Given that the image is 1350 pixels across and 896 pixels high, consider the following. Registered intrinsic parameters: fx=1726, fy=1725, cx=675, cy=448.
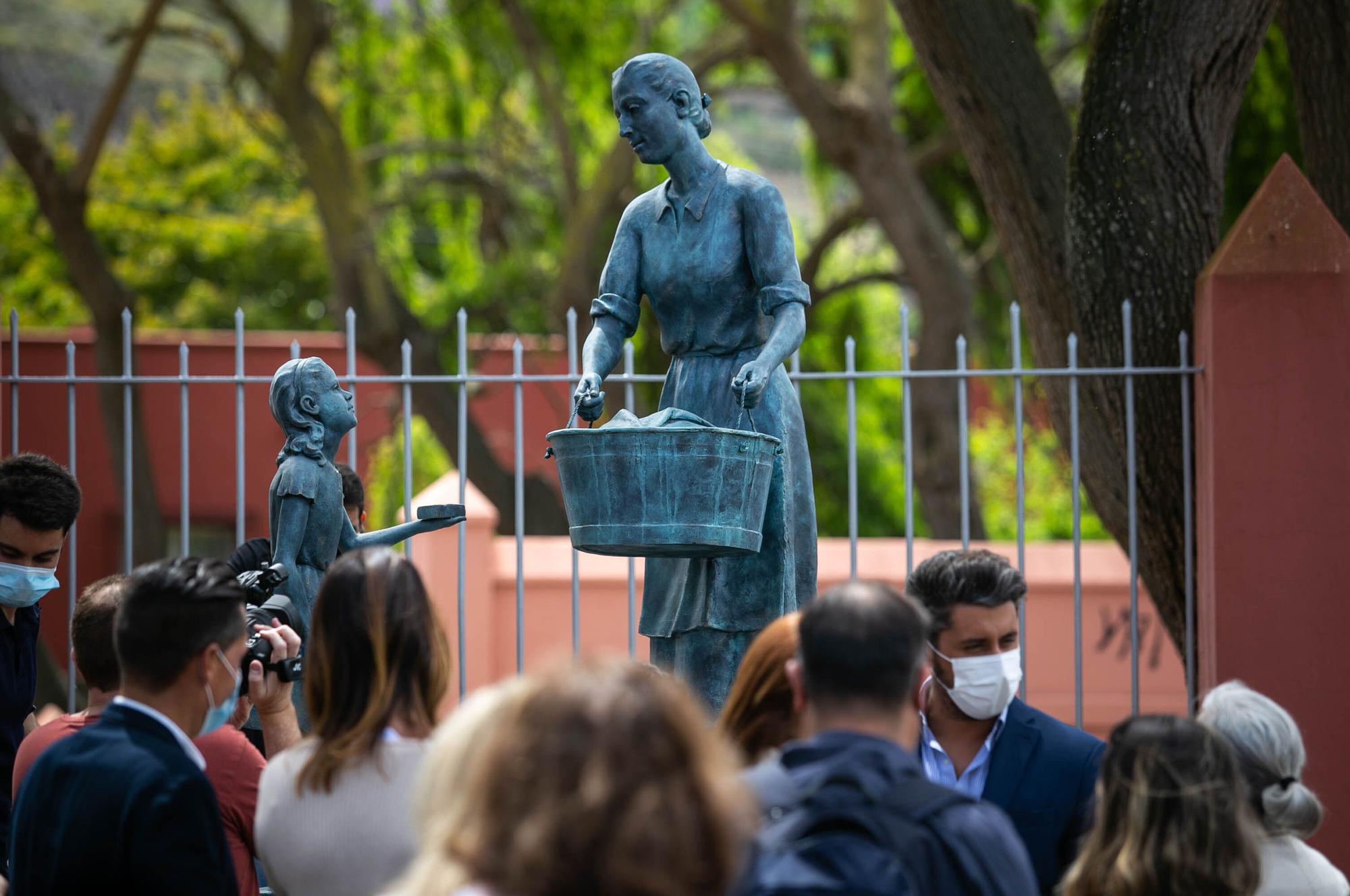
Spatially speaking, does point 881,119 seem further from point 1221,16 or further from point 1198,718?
point 1198,718

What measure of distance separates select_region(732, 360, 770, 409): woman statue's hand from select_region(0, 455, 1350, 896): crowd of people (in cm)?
125

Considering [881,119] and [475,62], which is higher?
[475,62]

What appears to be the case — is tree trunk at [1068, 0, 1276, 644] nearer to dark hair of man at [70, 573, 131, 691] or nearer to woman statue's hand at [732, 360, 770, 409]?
woman statue's hand at [732, 360, 770, 409]

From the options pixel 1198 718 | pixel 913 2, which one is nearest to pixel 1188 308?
pixel 913 2

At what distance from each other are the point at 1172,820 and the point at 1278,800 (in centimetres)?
42

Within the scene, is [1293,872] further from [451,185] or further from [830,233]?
[451,185]

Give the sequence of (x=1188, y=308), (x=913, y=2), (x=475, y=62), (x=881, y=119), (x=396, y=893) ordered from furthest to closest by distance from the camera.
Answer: (x=475, y=62)
(x=881, y=119)
(x=913, y=2)
(x=1188, y=308)
(x=396, y=893)

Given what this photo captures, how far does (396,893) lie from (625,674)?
43cm

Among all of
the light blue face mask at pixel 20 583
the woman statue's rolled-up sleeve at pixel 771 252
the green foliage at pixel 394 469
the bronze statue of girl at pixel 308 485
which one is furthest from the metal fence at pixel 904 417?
the green foliage at pixel 394 469

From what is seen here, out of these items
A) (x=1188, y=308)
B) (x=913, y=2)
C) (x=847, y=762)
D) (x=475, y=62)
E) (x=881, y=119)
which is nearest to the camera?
(x=847, y=762)

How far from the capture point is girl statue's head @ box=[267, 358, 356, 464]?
4488 millimetres

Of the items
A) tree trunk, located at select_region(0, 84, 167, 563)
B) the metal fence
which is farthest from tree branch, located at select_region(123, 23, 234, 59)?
the metal fence

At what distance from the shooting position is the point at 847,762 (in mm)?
2445

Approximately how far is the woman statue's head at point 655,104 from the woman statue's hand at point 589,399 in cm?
57
